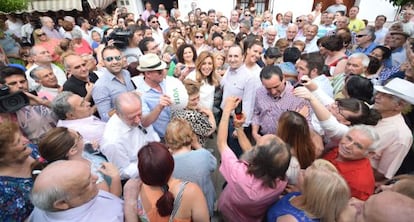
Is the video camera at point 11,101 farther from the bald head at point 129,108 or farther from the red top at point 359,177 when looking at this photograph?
the red top at point 359,177

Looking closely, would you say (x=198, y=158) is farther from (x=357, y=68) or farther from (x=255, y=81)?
(x=357, y=68)

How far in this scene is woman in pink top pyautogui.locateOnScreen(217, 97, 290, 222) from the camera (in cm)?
141

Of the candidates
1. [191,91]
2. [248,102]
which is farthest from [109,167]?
[248,102]

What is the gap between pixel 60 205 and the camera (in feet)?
3.85

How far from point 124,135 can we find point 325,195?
1535 millimetres

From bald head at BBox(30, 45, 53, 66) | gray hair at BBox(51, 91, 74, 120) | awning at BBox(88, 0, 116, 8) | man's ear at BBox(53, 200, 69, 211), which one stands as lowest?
man's ear at BBox(53, 200, 69, 211)

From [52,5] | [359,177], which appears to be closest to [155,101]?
[359,177]

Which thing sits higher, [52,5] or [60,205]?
[52,5]

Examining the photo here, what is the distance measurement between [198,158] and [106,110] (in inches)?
54.6

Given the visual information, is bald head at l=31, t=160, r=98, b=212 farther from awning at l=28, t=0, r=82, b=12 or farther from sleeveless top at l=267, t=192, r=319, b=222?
awning at l=28, t=0, r=82, b=12

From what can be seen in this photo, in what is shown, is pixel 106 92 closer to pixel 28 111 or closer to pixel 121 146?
pixel 28 111

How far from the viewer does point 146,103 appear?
2.46 m

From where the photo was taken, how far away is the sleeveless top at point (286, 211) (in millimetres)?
1301

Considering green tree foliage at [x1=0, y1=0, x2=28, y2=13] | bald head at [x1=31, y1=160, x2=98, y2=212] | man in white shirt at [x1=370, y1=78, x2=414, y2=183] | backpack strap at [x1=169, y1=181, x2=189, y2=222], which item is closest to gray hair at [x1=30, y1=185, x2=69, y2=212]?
bald head at [x1=31, y1=160, x2=98, y2=212]
